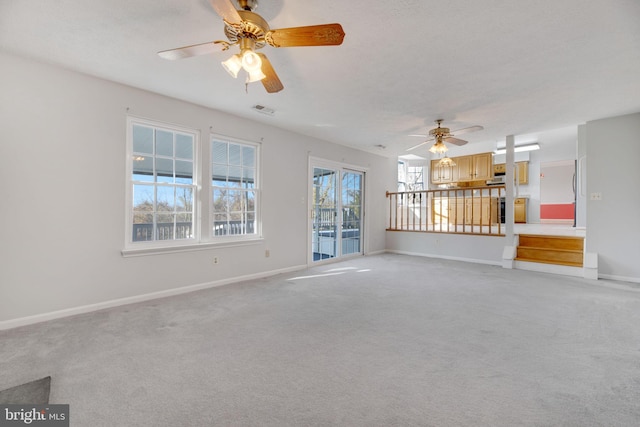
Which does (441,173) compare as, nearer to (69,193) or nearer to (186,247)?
(186,247)

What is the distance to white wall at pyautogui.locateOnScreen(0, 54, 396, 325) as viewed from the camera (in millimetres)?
2689

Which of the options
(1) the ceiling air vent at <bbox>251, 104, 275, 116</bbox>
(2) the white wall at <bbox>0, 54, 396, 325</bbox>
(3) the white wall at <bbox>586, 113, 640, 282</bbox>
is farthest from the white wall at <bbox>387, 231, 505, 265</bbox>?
(2) the white wall at <bbox>0, 54, 396, 325</bbox>

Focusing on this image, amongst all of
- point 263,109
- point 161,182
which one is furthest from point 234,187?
point 263,109

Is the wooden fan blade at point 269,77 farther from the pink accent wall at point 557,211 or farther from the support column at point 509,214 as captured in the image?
the pink accent wall at point 557,211

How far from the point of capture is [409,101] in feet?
12.4

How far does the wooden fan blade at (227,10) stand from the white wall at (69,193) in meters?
2.30

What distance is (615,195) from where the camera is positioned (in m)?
4.45

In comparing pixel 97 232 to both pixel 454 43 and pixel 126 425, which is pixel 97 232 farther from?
pixel 454 43

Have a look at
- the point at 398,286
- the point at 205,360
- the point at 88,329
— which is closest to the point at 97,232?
the point at 88,329

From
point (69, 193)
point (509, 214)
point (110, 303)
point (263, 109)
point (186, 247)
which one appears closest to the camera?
point (69, 193)

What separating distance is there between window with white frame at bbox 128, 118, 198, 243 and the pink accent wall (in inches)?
402

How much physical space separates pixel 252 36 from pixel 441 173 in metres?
8.41

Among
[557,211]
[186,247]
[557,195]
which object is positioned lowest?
[186,247]

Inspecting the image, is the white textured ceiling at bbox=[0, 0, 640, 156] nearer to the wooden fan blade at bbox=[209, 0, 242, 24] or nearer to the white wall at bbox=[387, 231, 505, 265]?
the wooden fan blade at bbox=[209, 0, 242, 24]
